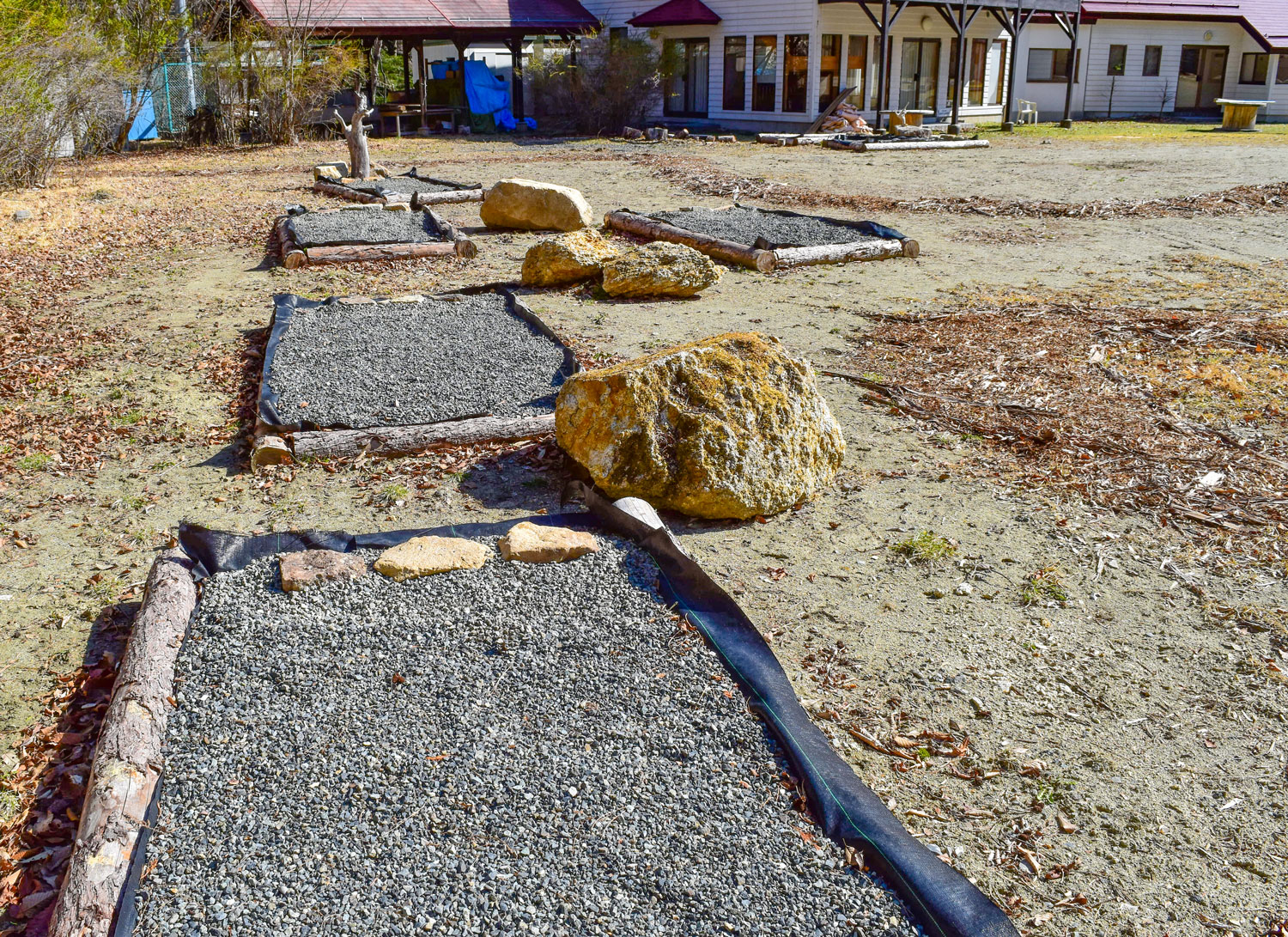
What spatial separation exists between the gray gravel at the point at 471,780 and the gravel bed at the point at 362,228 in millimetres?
8027

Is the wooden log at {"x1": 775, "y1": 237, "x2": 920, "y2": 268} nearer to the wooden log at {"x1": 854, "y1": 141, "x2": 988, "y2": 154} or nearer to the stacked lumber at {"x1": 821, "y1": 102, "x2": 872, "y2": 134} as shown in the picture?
the wooden log at {"x1": 854, "y1": 141, "x2": 988, "y2": 154}

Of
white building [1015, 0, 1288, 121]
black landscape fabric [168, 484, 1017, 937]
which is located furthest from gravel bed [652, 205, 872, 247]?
white building [1015, 0, 1288, 121]

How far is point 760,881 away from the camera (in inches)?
102

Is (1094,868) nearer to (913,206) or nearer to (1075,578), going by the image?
(1075,578)

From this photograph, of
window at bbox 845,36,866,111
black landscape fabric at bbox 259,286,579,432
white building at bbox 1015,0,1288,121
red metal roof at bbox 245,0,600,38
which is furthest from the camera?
white building at bbox 1015,0,1288,121

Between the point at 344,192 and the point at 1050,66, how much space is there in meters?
26.3

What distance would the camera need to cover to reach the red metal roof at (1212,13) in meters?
32.3

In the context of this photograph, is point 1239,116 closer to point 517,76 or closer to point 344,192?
point 517,76

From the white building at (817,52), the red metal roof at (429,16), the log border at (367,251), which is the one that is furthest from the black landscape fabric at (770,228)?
the red metal roof at (429,16)

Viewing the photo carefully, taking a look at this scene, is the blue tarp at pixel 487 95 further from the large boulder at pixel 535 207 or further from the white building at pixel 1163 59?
the large boulder at pixel 535 207

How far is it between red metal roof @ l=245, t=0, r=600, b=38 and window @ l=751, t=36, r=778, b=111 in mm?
5336

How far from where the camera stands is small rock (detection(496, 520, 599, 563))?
418cm

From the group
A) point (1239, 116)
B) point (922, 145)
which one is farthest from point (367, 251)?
point (1239, 116)

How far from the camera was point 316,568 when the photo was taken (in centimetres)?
404
